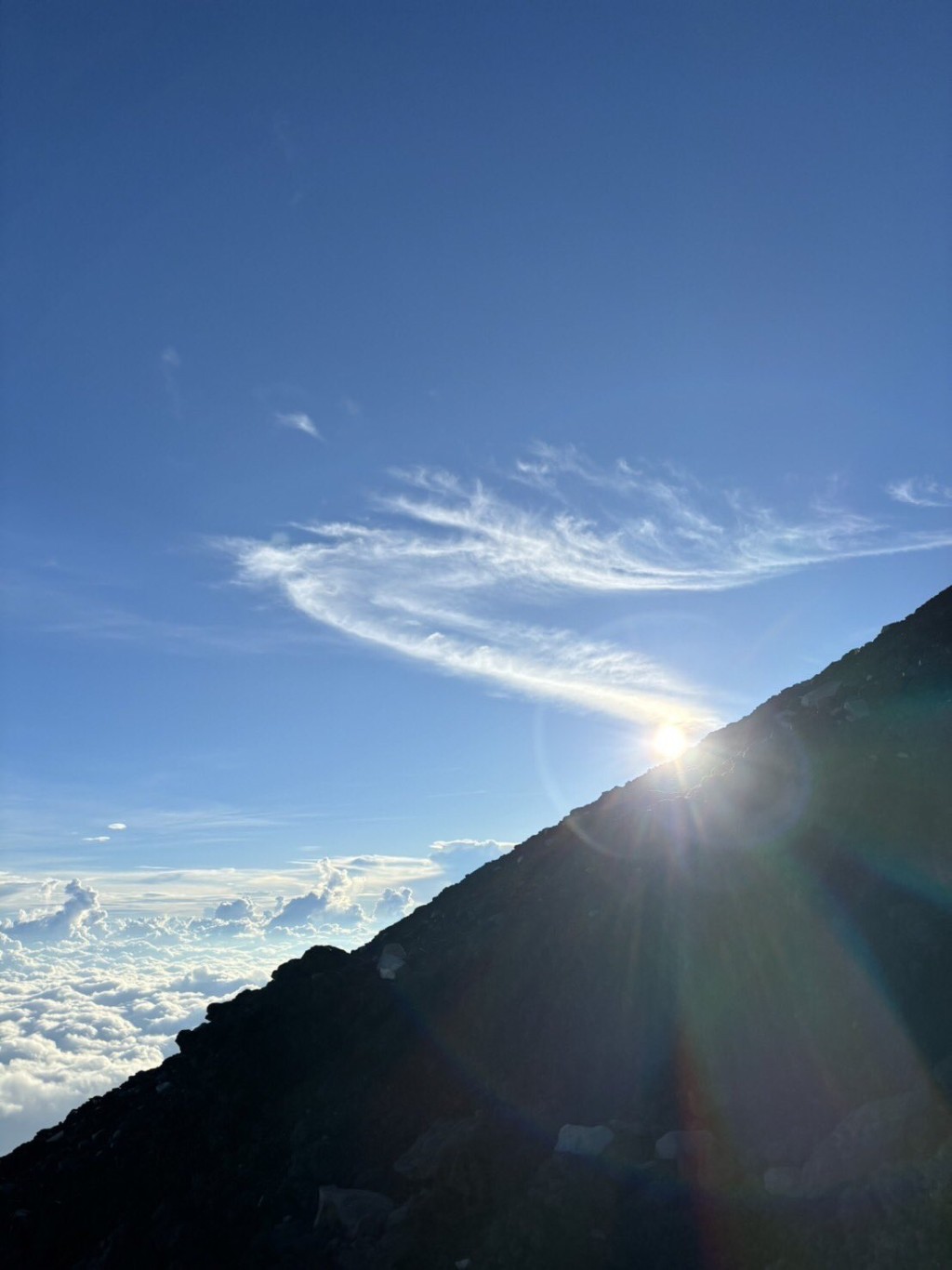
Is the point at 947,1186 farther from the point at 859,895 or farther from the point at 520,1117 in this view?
the point at 520,1117

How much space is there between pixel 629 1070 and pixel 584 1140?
7.73 feet

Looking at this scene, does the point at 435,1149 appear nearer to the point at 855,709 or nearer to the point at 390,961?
the point at 390,961

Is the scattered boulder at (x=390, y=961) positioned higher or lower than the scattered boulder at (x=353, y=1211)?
higher

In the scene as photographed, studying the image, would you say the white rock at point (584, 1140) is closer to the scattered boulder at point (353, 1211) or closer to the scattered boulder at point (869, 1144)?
the scattered boulder at point (869, 1144)

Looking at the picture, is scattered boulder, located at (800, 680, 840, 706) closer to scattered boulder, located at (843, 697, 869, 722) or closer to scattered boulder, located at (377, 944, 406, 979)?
scattered boulder, located at (843, 697, 869, 722)

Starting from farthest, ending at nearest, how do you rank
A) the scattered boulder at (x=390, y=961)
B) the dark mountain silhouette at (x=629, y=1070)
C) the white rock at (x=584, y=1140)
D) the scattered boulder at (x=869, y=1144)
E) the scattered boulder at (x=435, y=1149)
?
the scattered boulder at (x=390, y=961)
the scattered boulder at (x=435, y=1149)
the white rock at (x=584, y=1140)
the dark mountain silhouette at (x=629, y=1070)
the scattered boulder at (x=869, y=1144)

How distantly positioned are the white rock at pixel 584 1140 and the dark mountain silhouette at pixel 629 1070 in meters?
0.05

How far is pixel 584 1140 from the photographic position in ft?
51.4

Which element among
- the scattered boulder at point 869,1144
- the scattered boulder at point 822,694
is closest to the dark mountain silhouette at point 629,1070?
the scattered boulder at point 869,1144

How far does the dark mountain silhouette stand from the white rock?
49mm

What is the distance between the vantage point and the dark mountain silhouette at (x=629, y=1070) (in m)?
13.7

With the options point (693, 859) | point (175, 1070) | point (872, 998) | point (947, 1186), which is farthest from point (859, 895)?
point (175, 1070)

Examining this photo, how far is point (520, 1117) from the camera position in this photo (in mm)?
17547

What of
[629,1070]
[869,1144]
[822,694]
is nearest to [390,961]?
[629,1070]
